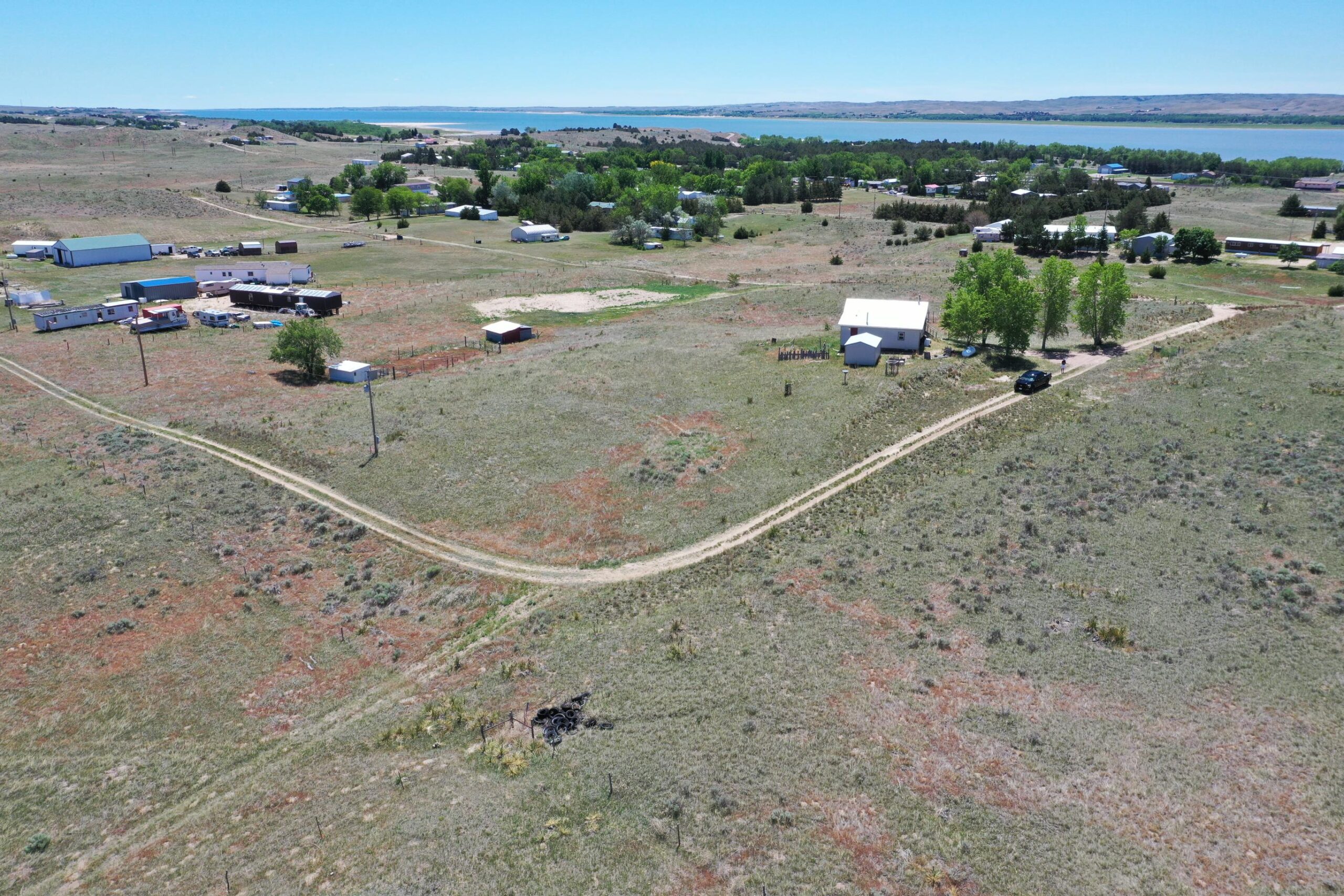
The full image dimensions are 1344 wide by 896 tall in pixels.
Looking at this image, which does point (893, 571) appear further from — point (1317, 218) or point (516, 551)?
point (1317, 218)

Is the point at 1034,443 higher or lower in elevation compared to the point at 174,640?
higher

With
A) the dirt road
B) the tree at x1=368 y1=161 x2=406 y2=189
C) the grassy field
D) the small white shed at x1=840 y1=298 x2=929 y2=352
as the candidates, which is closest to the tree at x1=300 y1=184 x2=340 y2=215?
the tree at x1=368 y1=161 x2=406 y2=189

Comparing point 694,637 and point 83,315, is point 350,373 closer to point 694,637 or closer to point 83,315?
point 83,315

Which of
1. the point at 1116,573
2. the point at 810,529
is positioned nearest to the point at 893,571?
the point at 810,529

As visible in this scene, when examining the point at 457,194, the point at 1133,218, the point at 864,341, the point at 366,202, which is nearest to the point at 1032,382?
the point at 864,341

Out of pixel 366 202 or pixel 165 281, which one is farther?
pixel 366 202
